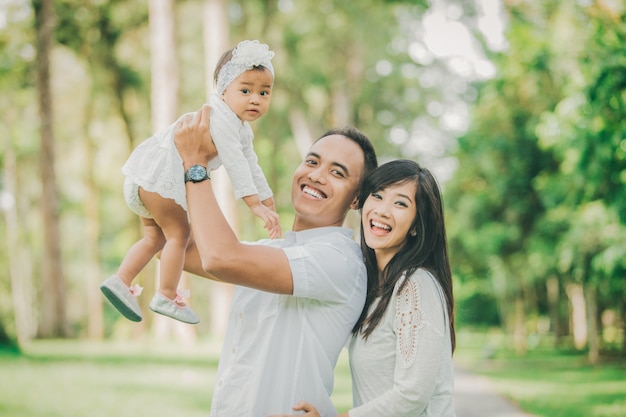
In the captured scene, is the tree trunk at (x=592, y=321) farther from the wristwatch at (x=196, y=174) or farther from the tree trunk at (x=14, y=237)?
the tree trunk at (x=14, y=237)

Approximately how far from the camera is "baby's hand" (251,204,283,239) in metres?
3.21

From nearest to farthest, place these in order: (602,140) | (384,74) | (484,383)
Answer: (602,140), (484,383), (384,74)

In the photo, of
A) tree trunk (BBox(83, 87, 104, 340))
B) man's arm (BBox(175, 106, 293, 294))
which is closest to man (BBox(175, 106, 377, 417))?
man's arm (BBox(175, 106, 293, 294))

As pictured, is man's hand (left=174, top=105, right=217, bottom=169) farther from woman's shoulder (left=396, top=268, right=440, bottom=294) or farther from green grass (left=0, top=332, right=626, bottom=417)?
green grass (left=0, top=332, right=626, bottom=417)

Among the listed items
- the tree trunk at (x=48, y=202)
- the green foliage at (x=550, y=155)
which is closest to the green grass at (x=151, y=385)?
the green foliage at (x=550, y=155)

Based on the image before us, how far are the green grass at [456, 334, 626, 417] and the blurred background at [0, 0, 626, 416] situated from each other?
5.47 ft

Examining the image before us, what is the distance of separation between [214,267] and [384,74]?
80.3 feet

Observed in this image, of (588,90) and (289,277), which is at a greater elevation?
(588,90)

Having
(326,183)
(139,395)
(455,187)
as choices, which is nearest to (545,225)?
(455,187)

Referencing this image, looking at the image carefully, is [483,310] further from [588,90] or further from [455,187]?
[588,90]

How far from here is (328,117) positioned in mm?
27516

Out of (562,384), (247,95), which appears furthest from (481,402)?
(247,95)

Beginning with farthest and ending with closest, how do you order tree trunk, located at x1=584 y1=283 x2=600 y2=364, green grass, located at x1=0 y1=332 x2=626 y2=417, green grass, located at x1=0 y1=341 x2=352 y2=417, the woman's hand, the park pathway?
1. tree trunk, located at x1=584 y1=283 x2=600 y2=364
2. the park pathway
3. green grass, located at x1=0 y1=332 x2=626 y2=417
4. green grass, located at x1=0 y1=341 x2=352 y2=417
5. the woman's hand

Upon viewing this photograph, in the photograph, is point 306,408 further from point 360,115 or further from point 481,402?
point 360,115
